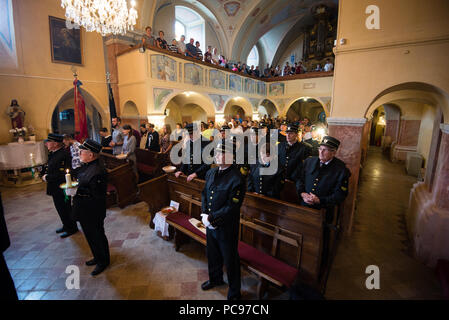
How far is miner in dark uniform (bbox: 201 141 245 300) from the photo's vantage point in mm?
2467

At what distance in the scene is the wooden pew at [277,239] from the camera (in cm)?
260

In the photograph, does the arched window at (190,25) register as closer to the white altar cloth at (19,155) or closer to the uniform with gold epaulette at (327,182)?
the white altar cloth at (19,155)

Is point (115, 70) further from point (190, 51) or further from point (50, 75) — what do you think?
point (190, 51)

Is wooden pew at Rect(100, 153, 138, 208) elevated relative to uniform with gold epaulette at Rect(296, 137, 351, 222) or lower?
lower

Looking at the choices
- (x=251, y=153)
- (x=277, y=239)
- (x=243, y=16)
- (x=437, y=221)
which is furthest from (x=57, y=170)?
(x=243, y=16)

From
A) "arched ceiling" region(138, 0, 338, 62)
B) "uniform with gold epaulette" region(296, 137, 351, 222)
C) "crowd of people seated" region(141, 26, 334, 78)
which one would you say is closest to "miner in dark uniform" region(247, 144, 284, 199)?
"uniform with gold epaulette" region(296, 137, 351, 222)

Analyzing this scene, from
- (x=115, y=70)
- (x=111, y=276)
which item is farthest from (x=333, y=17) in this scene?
(x=111, y=276)

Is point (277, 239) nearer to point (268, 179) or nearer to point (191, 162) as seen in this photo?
point (268, 179)

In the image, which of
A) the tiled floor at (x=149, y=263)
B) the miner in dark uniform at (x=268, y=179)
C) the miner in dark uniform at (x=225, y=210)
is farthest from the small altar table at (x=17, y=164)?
the miner in dark uniform at (x=268, y=179)

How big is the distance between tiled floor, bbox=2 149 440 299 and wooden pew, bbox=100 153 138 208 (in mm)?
314

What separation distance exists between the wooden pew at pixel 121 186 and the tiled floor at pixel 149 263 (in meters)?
0.31

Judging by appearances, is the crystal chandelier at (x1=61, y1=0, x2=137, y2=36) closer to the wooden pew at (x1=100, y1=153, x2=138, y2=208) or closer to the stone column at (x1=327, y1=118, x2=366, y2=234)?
the wooden pew at (x1=100, y1=153, x2=138, y2=208)

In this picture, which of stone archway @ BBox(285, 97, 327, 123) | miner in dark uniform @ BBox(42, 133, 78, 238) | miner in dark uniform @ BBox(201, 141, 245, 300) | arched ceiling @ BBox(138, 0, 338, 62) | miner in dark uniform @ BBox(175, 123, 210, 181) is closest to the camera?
miner in dark uniform @ BBox(201, 141, 245, 300)

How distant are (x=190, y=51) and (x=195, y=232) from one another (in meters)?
11.0
